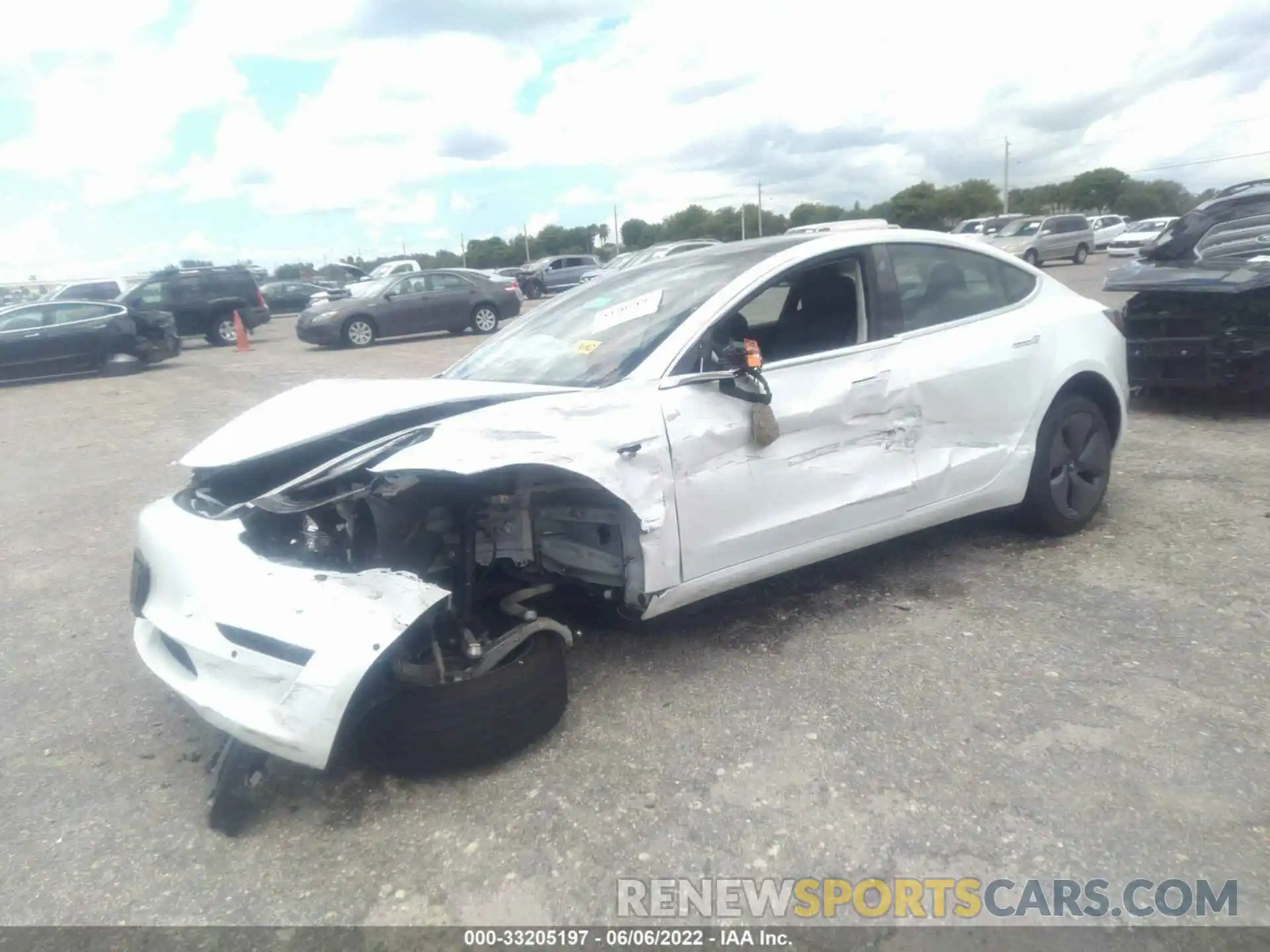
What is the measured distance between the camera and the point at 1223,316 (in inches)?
277

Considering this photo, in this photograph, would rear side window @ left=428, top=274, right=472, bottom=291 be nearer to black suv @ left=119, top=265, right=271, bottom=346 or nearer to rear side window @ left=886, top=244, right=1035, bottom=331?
black suv @ left=119, top=265, right=271, bottom=346

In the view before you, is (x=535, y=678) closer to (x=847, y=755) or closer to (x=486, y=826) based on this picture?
(x=486, y=826)

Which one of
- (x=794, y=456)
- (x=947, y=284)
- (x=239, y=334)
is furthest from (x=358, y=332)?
(x=794, y=456)

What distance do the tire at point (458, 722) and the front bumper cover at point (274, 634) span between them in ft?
0.92

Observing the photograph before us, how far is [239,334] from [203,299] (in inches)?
75.5

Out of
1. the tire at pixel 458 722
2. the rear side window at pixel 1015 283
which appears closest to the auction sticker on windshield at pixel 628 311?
the tire at pixel 458 722

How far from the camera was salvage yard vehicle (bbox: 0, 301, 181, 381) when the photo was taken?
629 inches

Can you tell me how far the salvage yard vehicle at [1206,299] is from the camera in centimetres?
696

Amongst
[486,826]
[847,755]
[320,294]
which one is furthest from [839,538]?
[320,294]

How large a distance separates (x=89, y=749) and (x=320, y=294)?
32353mm

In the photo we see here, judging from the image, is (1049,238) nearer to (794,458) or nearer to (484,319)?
(484,319)

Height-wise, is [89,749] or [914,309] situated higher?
[914,309]

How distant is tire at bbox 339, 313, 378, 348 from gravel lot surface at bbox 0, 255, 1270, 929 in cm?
1406

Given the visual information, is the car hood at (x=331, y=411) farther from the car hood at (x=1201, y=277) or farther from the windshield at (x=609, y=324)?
the car hood at (x=1201, y=277)
